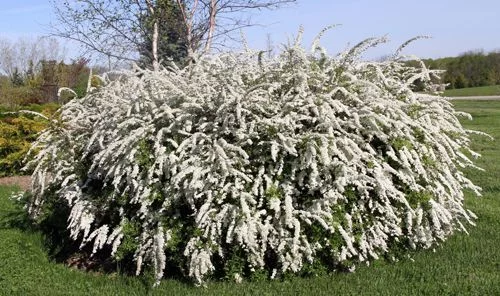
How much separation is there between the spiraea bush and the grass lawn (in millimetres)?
153

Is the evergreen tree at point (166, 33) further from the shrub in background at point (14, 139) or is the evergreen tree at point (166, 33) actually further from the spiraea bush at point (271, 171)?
the spiraea bush at point (271, 171)

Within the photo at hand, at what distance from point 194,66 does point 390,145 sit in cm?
231

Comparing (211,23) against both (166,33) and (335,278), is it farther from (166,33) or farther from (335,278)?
(335,278)

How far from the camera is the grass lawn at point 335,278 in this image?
4.37 m

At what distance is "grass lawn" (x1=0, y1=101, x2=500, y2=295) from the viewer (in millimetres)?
4371

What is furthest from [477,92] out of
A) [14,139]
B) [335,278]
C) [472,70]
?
[335,278]

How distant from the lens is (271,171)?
4801 millimetres

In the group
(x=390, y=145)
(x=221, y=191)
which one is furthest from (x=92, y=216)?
(x=390, y=145)

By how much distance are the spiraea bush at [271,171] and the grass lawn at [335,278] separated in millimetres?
153

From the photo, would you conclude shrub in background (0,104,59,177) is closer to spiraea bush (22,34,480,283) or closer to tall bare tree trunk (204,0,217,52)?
tall bare tree trunk (204,0,217,52)

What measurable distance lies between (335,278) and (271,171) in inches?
41.5

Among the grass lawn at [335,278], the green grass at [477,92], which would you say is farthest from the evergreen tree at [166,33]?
the green grass at [477,92]

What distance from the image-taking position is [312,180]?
182 inches

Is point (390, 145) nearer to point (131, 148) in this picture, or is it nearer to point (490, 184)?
point (131, 148)
